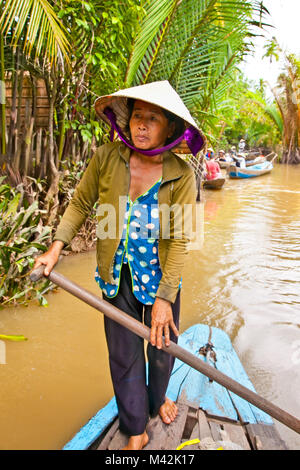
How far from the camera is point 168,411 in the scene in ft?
5.25

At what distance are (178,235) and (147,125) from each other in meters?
0.44

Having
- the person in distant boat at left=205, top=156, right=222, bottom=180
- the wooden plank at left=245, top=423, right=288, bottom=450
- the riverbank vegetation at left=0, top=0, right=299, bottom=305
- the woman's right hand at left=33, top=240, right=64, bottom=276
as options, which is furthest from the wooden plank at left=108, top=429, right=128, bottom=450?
the person in distant boat at left=205, top=156, right=222, bottom=180

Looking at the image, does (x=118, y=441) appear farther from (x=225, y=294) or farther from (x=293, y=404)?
(x=225, y=294)

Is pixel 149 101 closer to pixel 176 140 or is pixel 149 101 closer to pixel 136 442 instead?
pixel 176 140

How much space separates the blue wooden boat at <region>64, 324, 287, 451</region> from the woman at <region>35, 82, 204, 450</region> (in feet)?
0.33

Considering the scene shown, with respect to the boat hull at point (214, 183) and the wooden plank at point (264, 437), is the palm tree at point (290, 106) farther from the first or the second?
the wooden plank at point (264, 437)

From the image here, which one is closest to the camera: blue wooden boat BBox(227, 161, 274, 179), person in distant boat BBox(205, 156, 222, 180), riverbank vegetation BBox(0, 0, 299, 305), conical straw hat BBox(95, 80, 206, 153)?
conical straw hat BBox(95, 80, 206, 153)

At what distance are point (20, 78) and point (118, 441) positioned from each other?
3.24 metres

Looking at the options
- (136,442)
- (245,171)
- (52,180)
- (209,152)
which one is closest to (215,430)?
(136,442)

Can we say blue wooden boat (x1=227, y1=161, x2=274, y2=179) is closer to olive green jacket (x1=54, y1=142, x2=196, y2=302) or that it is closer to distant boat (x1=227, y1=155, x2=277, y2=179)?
distant boat (x1=227, y1=155, x2=277, y2=179)

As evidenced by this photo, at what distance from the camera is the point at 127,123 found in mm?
1483

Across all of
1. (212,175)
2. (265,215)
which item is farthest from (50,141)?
(212,175)

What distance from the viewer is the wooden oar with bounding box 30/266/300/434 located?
124cm

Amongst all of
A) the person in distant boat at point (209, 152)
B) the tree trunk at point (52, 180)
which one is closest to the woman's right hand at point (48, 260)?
the tree trunk at point (52, 180)
